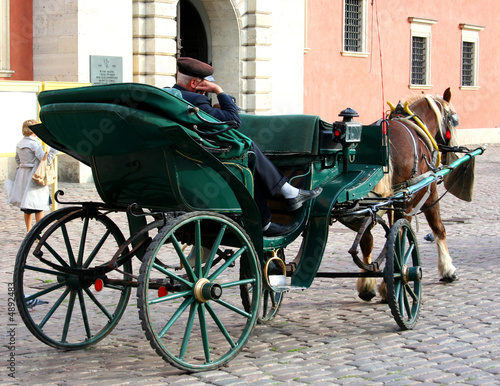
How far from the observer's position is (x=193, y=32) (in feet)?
68.5

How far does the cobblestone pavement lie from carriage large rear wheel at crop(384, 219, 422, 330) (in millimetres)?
121

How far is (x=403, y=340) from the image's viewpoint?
18.7ft

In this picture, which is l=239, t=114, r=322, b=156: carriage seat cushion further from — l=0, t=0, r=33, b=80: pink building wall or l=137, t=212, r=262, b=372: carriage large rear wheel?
l=0, t=0, r=33, b=80: pink building wall

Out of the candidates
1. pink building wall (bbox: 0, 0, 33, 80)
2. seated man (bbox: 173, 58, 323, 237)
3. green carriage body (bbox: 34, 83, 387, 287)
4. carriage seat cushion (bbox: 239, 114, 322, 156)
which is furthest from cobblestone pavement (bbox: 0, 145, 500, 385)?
pink building wall (bbox: 0, 0, 33, 80)

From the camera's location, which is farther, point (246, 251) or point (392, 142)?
point (392, 142)

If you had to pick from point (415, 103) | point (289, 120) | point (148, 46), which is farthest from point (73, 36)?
point (289, 120)

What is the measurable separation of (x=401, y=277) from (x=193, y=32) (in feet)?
51.5

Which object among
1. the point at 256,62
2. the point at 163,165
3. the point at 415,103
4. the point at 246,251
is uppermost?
the point at 256,62

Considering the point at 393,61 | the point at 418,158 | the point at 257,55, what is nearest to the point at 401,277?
the point at 418,158

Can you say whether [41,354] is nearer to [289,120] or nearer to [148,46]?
[289,120]

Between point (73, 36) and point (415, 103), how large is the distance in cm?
946

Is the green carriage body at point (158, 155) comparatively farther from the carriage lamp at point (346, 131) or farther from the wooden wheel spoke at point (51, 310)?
the wooden wheel spoke at point (51, 310)

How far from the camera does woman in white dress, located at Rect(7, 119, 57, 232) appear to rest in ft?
33.2

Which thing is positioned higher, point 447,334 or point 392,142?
point 392,142
